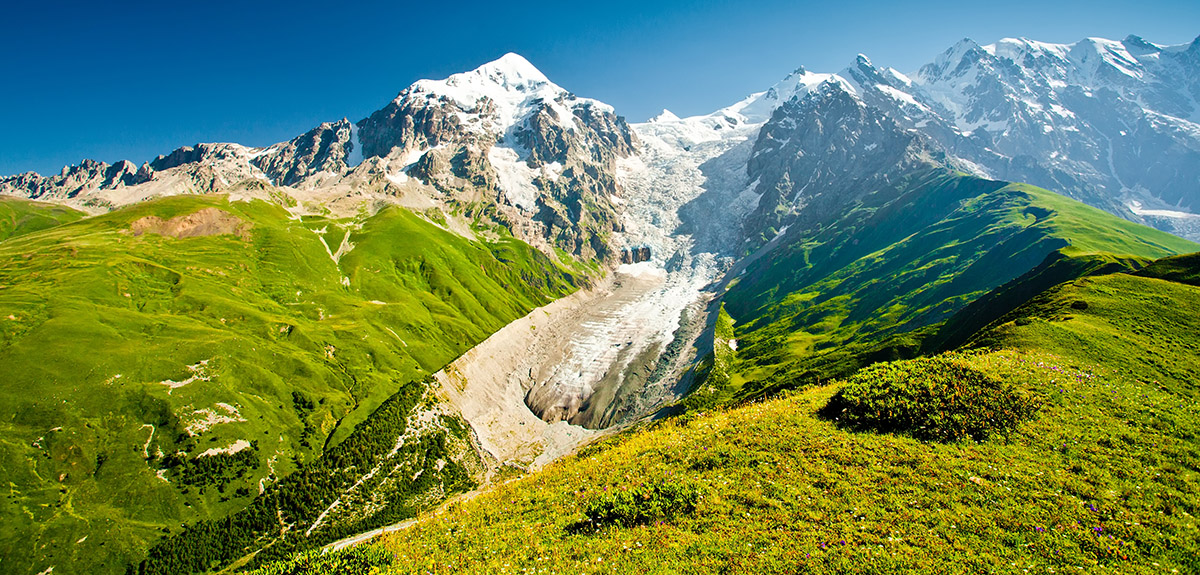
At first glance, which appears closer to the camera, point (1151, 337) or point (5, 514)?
point (1151, 337)

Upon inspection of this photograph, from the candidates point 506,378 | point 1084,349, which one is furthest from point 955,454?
point 506,378

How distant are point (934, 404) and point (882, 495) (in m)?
9.83

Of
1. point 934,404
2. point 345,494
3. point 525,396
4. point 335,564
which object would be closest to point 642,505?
point 335,564

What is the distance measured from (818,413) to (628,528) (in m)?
16.1

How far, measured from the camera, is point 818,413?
Answer: 97.7 feet

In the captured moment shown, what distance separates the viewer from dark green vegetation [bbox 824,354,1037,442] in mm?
25266

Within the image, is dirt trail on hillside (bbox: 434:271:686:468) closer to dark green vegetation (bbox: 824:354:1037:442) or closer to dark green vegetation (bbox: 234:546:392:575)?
dark green vegetation (bbox: 824:354:1037:442)

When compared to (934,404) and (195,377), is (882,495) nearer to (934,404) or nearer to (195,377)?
(934,404)

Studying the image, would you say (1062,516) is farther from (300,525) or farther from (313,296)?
(313,296)

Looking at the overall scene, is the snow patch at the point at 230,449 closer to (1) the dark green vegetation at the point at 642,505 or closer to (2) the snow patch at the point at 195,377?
(2) the snow patch at the point at 195,377

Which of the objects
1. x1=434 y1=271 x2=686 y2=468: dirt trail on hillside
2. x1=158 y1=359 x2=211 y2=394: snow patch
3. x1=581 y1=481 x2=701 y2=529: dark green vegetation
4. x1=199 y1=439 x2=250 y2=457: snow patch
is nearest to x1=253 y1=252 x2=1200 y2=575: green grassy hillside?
x1=581 y1=481 x2=701 y2=529: dark green vegetation

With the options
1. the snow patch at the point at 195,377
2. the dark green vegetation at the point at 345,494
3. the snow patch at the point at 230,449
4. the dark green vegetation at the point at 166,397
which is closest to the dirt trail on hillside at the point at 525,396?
the dark green vegetation at the point at 345,494

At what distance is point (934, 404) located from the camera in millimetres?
26734

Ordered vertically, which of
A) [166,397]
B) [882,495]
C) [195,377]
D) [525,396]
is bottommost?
[525,396]
